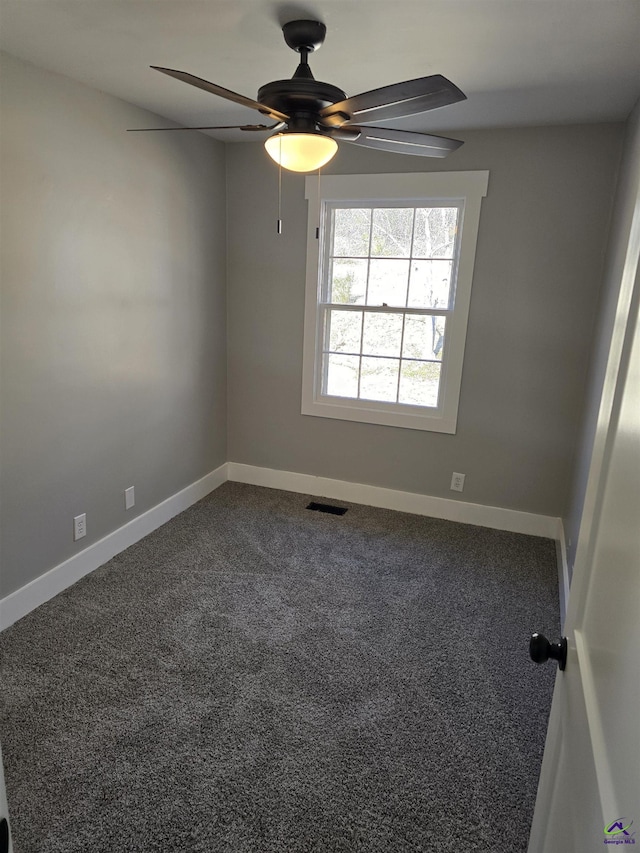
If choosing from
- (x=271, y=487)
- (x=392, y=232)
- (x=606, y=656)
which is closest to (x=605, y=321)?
(x=392, y=232)

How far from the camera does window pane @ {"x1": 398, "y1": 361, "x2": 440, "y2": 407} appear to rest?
11.8ft

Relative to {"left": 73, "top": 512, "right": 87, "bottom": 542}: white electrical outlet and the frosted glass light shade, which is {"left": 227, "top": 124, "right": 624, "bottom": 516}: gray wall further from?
the frosted glass light shade

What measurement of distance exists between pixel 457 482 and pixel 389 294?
1354 millimetres

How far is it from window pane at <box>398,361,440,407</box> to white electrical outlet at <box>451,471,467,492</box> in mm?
509

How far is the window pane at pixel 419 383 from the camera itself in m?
3.61

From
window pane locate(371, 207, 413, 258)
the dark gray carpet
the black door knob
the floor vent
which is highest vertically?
window pane locate(371, 207, 413, 258)

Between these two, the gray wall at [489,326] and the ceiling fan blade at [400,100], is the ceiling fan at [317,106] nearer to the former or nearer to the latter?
the ceiling fan blade at [400,100]

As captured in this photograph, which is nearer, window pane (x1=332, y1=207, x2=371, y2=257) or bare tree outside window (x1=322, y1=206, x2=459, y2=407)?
bare tree outside window (x1=322, y1=206, x2=459, y2=407)

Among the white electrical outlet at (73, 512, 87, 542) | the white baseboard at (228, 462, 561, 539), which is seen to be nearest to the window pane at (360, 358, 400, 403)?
the white baseboard at (228, 462, 561, 539)

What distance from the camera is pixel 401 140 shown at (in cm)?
195

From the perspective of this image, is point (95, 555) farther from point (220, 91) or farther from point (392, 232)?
point (392, 232)

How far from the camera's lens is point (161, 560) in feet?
10.1

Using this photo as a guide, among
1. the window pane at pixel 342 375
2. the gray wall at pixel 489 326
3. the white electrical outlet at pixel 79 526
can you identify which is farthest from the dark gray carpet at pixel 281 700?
→ the window pane at pixel 342 375

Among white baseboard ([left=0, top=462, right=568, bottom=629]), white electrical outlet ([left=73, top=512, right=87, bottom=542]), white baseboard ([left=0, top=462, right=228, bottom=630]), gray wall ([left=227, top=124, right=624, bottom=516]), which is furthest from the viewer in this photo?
gray wall ([left=227, top=124, right=624, bottom=516])
